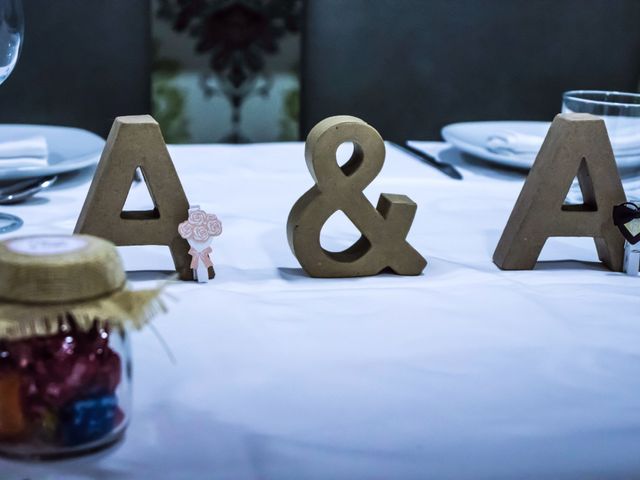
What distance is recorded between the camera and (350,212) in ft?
2.59

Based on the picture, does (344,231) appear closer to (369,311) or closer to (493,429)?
(369,311)

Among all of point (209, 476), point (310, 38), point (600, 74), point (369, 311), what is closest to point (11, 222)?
point (369, 311)

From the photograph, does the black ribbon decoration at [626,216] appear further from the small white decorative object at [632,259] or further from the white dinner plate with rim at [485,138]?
the white dinner plate with rim at [485,138]

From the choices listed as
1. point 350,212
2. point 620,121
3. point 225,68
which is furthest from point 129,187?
point 225,68

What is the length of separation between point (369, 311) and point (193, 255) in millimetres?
165

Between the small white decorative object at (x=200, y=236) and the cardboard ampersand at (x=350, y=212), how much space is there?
8 cm

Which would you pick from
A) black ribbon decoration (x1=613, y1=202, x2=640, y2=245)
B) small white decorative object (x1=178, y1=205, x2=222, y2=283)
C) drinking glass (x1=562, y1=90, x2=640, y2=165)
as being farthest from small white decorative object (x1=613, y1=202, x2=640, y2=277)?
small white decorative object (x1=178, y1=205, x2=222, y2=283)

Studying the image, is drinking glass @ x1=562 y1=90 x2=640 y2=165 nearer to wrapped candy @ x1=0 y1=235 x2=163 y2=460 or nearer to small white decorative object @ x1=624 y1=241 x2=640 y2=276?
small white decorative object @ x1=624 y1=241 x2=640 y2=276

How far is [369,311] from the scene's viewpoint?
678 mm

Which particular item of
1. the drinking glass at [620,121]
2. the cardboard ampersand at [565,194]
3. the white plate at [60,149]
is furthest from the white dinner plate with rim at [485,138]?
the white plate at [60,149]

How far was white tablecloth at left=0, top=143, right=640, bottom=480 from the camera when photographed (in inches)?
18.6

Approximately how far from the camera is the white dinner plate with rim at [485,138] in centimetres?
123

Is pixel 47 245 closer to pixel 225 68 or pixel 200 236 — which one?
pixel 200 236

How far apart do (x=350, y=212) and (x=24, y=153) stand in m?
0.51
